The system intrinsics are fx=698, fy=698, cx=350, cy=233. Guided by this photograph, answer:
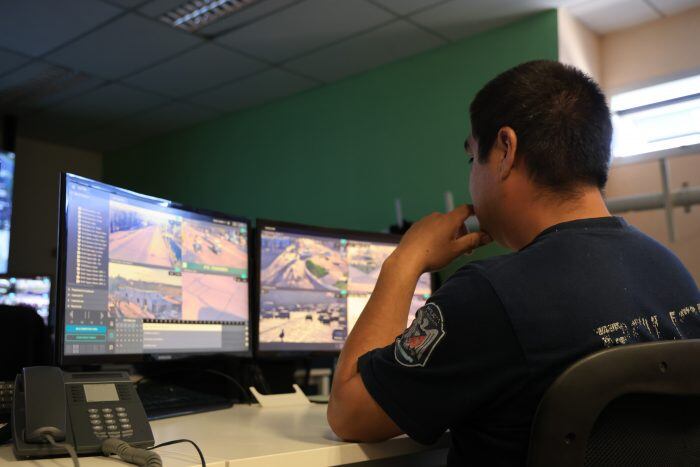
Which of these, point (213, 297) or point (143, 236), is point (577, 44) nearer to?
point (213, 297)

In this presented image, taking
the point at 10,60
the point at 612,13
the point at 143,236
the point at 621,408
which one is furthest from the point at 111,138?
the point at 621,408

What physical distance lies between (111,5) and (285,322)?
2.33 m

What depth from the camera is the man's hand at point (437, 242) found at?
1.25m

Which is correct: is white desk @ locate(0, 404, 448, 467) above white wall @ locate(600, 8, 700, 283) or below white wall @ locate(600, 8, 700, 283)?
below

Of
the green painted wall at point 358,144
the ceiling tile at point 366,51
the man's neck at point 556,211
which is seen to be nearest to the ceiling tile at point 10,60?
the green painted wall at point 358,144

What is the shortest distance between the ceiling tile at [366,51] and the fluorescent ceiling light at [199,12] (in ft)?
2.00

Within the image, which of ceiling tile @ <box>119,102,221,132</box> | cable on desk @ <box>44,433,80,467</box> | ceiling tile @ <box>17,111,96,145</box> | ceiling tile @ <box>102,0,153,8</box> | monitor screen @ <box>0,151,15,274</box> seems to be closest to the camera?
cable on desk @ <box>44,433,80,467</box>

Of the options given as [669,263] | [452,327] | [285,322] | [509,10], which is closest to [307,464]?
[452,327]

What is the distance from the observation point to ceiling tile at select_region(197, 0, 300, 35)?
341 centimetres

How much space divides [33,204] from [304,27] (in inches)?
129

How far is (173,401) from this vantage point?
4.75 feet

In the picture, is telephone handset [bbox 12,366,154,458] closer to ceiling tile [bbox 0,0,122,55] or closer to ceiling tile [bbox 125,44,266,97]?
Answer: ceiling tile [bbox 0,0,122,55]

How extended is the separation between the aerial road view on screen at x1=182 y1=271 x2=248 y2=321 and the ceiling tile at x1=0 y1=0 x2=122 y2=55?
2304 millimetres

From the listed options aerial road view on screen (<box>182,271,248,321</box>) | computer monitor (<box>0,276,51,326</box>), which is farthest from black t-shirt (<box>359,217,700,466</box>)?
computer monitor (<box>0,276,51,326</box>)
